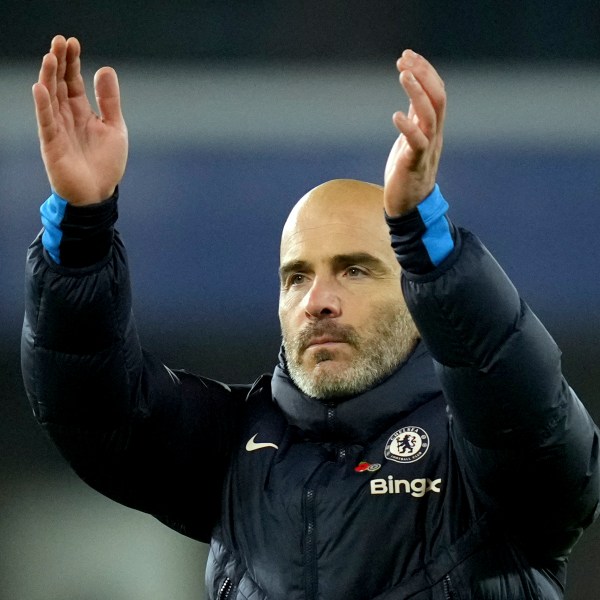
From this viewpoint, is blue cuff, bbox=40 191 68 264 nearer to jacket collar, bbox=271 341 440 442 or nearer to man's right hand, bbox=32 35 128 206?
man's right hand, bbox=32 35 128 206

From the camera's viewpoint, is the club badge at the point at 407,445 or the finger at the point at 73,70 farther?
the club badge at the point at 407,445

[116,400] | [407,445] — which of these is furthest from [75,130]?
[407,445]

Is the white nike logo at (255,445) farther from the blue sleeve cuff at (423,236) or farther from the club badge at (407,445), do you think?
the blue sleeve cuff at (423,236)

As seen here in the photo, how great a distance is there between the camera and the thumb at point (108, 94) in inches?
62.6

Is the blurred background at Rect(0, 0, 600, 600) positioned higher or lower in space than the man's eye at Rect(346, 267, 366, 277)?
higher

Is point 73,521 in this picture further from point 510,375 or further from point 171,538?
point 510,375

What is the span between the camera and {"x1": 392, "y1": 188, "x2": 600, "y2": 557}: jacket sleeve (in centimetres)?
143

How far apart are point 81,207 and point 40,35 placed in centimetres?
236

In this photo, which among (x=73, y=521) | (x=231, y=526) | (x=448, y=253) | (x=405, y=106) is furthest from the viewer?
(x=405, y=106)

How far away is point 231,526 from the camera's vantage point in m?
1.72

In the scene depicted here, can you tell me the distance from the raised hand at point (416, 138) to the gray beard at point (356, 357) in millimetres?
358

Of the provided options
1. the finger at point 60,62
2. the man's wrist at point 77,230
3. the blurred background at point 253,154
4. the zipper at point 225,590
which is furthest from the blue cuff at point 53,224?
the blurred background at point 253,154

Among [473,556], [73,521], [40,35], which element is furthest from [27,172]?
[473,556]

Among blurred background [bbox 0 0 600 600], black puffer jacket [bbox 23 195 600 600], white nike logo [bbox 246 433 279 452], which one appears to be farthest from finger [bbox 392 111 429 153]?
blurred background [bbox 0 0 600 600]
